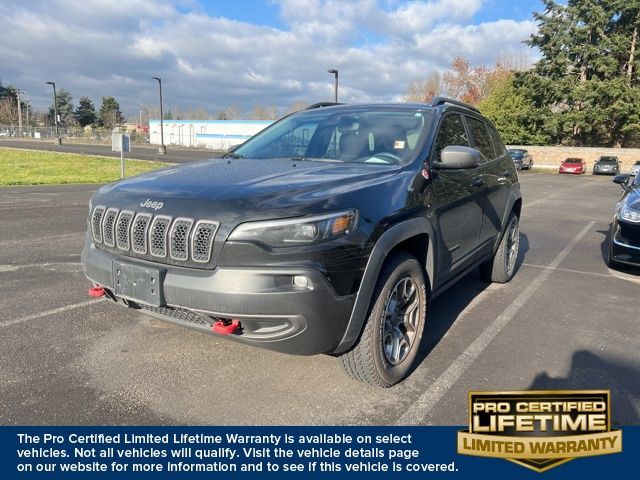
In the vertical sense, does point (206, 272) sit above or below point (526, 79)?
below

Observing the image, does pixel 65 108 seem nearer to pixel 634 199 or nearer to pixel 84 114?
pixel 84 114

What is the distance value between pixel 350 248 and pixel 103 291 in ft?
5.65

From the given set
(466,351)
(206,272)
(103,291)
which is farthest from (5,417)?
(466,351)

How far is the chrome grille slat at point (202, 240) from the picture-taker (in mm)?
2652

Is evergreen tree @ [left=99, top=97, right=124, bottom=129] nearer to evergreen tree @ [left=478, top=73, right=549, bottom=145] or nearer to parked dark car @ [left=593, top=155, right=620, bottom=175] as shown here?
evergreen tree @ [left=478, top=73, right=549, bottom=145]

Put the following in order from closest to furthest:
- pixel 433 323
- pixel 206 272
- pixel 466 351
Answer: pixel 206 272
pixel 466 351
pixel 433 323

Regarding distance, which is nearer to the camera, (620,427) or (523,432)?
(523,432)

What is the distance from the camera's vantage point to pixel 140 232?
115 inches

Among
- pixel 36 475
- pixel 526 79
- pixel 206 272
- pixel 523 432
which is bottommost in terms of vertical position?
pixel 36 475

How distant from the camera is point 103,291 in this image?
3.31 metres

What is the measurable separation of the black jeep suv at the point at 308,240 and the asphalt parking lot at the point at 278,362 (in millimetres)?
348

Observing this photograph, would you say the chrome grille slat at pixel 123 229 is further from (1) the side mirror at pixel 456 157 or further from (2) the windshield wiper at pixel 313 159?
(1) the side mirror at pixel 456 157

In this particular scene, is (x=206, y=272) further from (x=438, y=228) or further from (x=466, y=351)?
(x=466, y=351)

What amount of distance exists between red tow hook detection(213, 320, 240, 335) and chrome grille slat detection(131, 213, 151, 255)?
2.02 feet
